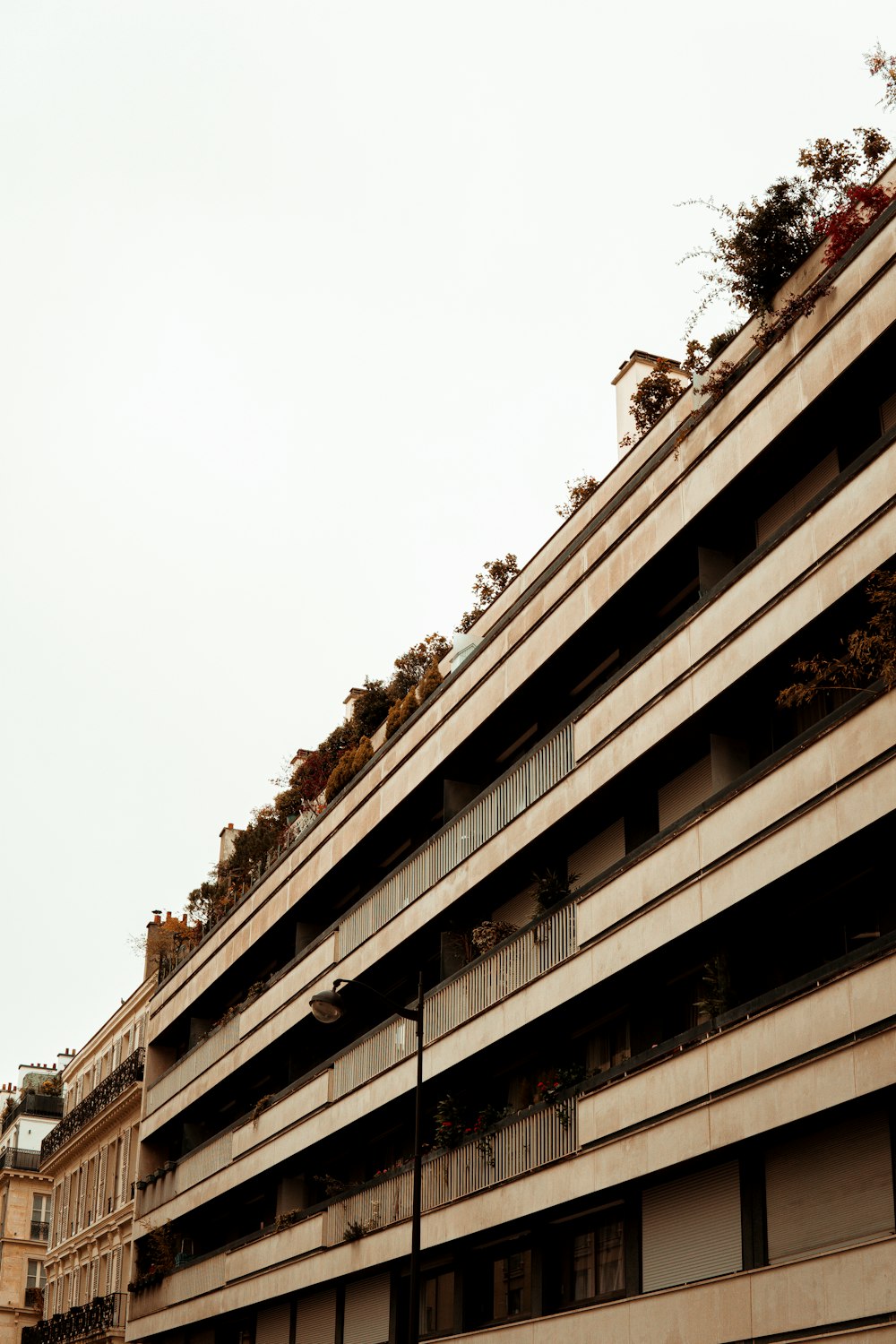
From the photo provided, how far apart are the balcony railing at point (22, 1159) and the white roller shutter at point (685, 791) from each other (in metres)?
55.4

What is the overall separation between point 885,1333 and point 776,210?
13.7 m

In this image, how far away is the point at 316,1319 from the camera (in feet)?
110

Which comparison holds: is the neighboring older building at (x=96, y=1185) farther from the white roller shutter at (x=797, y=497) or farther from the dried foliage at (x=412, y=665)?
the white roller shutter at (x=797, y=497)

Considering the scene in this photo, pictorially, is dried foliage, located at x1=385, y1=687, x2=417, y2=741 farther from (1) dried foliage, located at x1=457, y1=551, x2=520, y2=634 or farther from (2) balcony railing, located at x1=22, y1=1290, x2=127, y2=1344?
(2) balcony railing, located at x1=22, y1=1290, x2=127, y2=1344

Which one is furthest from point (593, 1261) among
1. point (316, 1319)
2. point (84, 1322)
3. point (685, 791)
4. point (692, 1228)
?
point (84, 1322)

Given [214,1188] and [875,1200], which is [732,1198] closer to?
[875,1200]

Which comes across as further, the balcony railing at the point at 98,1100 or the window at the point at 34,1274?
the window at the point at 34,1274

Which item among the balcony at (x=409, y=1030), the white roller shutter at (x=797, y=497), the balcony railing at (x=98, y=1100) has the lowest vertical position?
the balcony at (x=409, y=1030)

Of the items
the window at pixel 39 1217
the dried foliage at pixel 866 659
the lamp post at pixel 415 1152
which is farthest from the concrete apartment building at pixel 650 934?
the window at pixel 39 1217

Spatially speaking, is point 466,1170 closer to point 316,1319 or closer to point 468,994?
point 468,994

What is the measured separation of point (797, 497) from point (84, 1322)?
40.0 meters

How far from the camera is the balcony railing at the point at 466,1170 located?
23611mm

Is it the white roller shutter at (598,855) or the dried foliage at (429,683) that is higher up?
the dried foliage at (429,683)

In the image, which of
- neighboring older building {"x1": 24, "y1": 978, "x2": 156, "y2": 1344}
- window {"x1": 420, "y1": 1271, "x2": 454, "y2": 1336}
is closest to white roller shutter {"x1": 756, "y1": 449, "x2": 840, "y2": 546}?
window {"x1": 420, "y1": 1271, "x2": 454, "y2": 1336}
